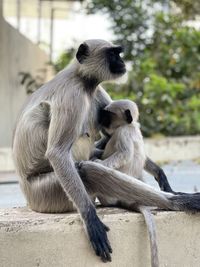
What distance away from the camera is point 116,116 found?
11.7ft

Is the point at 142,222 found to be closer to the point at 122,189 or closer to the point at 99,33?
the point at 122,189

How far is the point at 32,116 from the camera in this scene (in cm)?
334

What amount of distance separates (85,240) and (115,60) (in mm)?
976

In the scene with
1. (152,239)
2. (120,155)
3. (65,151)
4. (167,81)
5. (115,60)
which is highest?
(115,60)

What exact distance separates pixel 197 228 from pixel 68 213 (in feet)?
2.21

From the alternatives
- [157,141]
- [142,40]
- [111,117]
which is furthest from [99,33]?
[111,117]

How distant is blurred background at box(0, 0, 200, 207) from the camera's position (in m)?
11.5

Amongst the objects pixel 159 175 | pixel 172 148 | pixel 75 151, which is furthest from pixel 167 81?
pixel 75 151

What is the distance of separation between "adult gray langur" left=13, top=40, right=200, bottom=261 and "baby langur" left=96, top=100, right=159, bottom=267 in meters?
0.10

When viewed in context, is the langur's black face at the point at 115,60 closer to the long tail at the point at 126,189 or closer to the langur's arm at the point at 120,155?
the langur's arm at the point at 120,155

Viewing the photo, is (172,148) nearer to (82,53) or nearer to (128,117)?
(128,117)

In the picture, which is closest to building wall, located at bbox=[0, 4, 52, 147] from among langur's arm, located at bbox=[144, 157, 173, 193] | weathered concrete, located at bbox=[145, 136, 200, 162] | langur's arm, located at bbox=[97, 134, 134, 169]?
weathered concrete, located at bbox=[145, 136, 200, 162]

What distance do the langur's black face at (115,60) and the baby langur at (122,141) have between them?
24 cm

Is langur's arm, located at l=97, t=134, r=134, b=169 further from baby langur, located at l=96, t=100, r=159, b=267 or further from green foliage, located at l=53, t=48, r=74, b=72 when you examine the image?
green foliage, located at l=53, t=48, r=74, b=72
